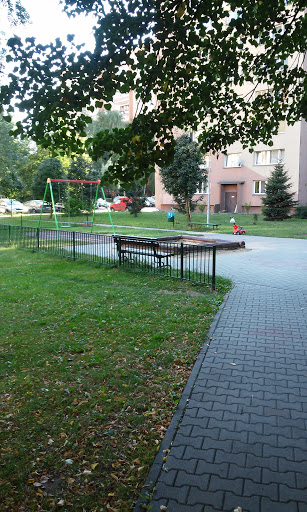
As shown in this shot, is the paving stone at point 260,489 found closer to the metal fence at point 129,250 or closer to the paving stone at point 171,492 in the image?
the paving stone at point 171,492

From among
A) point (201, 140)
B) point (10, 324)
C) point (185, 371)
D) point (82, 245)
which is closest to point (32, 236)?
point (82, 245)

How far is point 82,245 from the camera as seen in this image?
14336 millimetres

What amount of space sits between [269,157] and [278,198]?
7415 millimetres

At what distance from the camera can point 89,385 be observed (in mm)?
4613

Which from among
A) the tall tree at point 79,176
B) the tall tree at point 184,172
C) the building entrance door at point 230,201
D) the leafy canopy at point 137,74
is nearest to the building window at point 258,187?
the building entrance door at point 230,201

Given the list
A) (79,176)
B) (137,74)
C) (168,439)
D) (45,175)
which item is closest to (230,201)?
(79,176)

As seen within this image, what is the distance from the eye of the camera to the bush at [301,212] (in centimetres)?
3216

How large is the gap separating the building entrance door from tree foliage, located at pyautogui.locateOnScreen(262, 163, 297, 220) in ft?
26.3

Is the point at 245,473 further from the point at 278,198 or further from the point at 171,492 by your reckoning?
the point at 278,198

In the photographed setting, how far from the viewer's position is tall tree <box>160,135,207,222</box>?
23625 millimetres

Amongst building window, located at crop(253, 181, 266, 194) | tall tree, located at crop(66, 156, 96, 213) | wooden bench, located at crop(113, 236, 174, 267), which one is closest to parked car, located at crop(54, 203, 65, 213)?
tall tree, located at crop(66, 156, 96, 213)

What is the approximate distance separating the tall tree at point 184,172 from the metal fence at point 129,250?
946cm

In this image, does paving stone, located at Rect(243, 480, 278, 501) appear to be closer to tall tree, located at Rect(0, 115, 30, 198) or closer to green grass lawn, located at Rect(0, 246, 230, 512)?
green grass lawn, located at Rect(0, 246, 230, 512)

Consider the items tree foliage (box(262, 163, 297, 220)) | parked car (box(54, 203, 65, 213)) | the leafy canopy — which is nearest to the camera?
the leafy canopy
